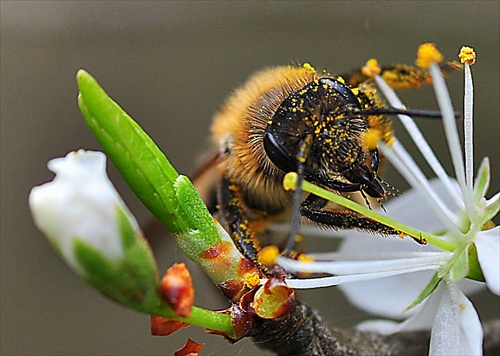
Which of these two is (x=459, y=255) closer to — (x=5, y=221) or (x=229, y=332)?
(x=229, y=332)

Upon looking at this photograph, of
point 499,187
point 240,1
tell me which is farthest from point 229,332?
point 240,1

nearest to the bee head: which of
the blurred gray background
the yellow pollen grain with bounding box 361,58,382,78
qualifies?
the yellow pollen grain with bounding box 361,58,382,78

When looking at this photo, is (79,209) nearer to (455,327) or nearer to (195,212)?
(195,212)

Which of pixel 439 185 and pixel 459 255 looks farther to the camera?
pixel 439 185

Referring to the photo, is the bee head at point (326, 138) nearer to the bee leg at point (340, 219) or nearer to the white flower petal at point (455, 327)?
the bee leg at point (340, 219)

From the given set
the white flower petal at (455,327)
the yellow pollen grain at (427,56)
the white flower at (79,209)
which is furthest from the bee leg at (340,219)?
the white flower at (79,209)

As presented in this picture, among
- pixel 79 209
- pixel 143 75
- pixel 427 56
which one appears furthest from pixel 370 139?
pixel 143 75
